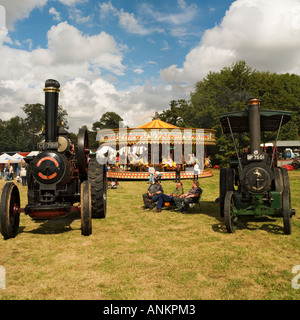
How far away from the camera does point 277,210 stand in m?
6.45

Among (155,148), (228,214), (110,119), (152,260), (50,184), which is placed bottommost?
(152,260)

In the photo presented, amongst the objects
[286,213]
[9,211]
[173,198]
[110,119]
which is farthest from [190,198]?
[110,119]

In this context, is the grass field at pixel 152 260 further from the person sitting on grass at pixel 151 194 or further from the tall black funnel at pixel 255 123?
the tall black funnel at pixel 255 123

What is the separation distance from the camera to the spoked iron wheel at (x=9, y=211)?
5574 millimetres

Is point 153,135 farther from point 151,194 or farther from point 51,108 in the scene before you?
point 51,108

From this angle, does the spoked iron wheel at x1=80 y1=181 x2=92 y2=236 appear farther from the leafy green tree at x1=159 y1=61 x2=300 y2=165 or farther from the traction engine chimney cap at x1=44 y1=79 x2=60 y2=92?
the leafy green tree at x1=159 y1=61 x2=300 y2=165

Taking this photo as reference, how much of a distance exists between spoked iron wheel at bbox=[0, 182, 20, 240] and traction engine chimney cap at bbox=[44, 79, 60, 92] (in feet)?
7.37

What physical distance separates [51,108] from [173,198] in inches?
192

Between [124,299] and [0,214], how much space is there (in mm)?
3498

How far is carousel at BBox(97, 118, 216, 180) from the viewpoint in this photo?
20719 millimetres

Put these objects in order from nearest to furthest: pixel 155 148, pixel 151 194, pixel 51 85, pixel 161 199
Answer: pixel 51 85 → pixel 161 199 → pixel 151 194 → pixel 155 148

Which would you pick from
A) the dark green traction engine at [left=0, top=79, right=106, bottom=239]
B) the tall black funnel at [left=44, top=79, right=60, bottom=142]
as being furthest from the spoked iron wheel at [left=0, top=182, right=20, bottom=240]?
the tall black funnel at [left=44, top=79, right=60, bottom=142]

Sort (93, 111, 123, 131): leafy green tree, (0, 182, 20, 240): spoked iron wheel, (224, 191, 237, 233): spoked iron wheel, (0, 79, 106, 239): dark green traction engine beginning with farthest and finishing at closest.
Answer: (93, 111, 123, 131): leafy green tree, (224, 191, 237, 233): spoked iron wheel, (0, 79, 106, 239): dark green traction engine, (0, 182, 20, 240): spoked iron wheel

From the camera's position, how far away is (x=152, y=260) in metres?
4.77
